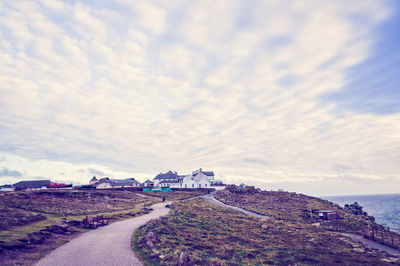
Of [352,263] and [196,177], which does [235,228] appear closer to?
[352,263]

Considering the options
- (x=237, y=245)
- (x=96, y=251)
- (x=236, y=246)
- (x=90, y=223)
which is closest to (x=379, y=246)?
(x=237, y=245)

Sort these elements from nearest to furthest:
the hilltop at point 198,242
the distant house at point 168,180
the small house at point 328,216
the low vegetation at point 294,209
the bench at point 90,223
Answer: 1. the hilltop at point 198,242
2. the bench at point 90,223
3. the low vegetation at point 294,209
4. the small house at point 328,216
5. the distant house at point 168,180

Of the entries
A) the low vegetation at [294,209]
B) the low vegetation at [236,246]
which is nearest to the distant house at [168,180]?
the low vegetation at [294,209]

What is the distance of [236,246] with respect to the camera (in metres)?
27.1

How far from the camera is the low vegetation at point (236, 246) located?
21.4 m

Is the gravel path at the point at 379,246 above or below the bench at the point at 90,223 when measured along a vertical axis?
below

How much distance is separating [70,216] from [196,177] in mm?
79038

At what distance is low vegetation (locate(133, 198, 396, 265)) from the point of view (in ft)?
70.1

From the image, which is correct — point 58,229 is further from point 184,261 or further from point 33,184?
point 33,184

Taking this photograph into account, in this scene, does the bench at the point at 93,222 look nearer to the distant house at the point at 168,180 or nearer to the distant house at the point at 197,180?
the distant house at the point at 197,180

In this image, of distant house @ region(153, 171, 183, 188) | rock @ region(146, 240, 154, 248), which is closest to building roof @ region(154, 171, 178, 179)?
distant house @ region(153, 171, 183, 188)

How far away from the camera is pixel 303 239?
33094 millimetres

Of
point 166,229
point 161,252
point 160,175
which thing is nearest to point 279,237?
point 166,229

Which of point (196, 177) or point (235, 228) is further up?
point (196, 177)
